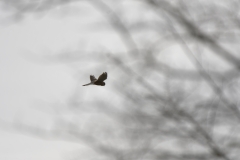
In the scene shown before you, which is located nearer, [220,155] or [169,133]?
[220,155]

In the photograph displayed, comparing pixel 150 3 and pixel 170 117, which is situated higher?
pixel 150 3

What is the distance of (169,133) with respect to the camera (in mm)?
2754

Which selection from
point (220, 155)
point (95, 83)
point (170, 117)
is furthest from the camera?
point (170, 117)

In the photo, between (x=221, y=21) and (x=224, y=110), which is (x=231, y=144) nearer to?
(x=224, y=110)

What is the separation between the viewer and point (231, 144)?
252 cm

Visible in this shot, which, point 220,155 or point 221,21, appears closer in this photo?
point 220,155

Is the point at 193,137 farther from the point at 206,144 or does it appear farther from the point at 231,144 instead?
the point at 231,144

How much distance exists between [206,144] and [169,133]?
0.38 meters

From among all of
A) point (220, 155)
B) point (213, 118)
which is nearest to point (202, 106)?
point (213, 118)

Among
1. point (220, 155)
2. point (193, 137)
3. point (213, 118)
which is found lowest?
point (220, 155)

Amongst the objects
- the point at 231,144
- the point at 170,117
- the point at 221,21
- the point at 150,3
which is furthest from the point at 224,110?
the point at 150,3

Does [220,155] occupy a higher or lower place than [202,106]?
lower

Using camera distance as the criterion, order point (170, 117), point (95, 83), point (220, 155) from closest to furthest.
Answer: point (95, 83)
point (220, 155)
point (170, 117)

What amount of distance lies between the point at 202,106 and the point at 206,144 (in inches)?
14.3
